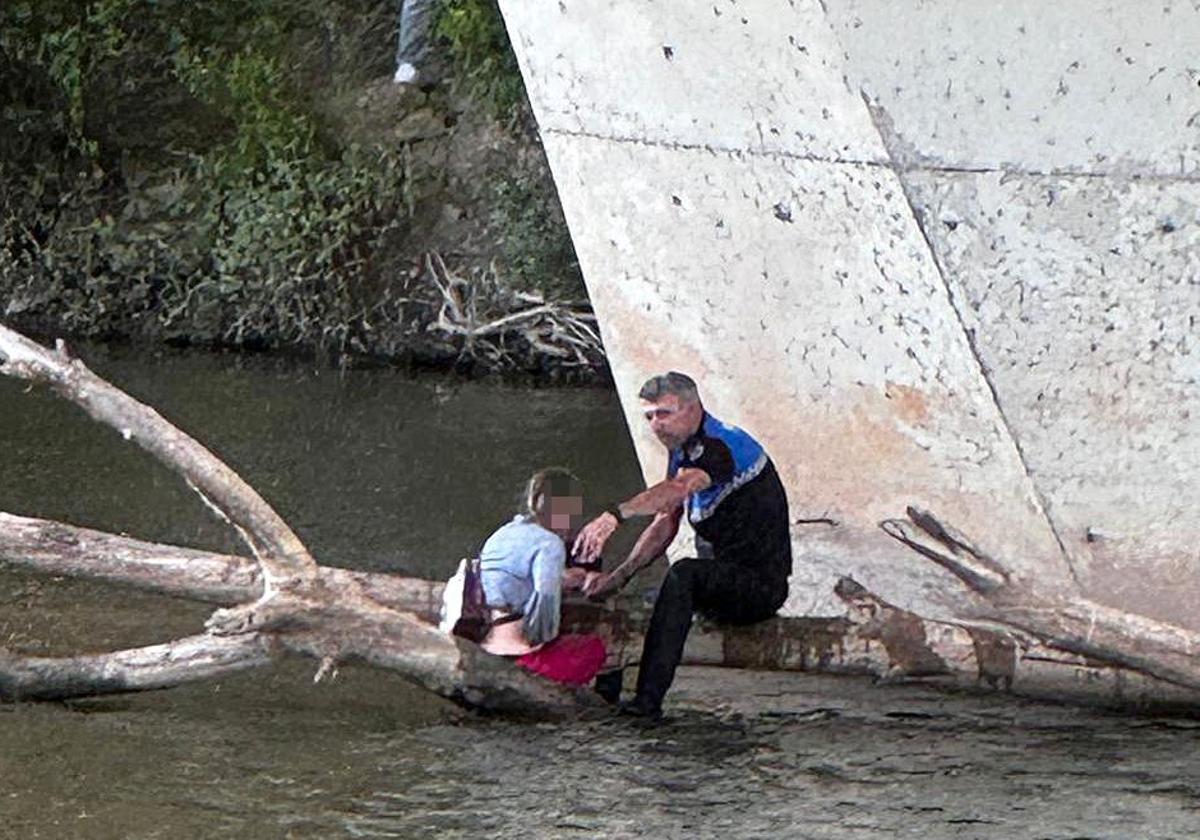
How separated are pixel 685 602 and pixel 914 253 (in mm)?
1894

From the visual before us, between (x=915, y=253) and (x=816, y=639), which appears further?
(x=915, y=253)

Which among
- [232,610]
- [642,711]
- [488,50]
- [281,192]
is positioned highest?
[488,50]

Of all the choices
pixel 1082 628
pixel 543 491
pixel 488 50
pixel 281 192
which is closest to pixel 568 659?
pixel 543 491

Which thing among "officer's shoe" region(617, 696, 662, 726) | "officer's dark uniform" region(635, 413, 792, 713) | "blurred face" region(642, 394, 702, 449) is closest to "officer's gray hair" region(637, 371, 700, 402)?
"blurred face" region(642, 394, 702, 449)

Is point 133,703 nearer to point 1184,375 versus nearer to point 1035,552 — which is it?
point 1035,552

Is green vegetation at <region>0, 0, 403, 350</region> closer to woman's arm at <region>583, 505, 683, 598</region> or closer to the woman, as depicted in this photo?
woman's arm at <region>583, 505, 683, 598</region>

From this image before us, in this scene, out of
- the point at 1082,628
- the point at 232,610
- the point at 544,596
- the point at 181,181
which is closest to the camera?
the point at 232,610

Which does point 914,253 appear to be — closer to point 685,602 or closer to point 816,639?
point 816,639

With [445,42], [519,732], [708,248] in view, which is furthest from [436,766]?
[445,42]

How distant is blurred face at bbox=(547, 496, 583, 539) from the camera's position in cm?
763

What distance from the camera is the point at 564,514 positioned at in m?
7.66

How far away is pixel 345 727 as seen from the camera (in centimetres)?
774

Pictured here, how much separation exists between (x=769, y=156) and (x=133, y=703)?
3.35 m

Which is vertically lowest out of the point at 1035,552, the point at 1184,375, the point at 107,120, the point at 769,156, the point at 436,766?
the point at 436,766
